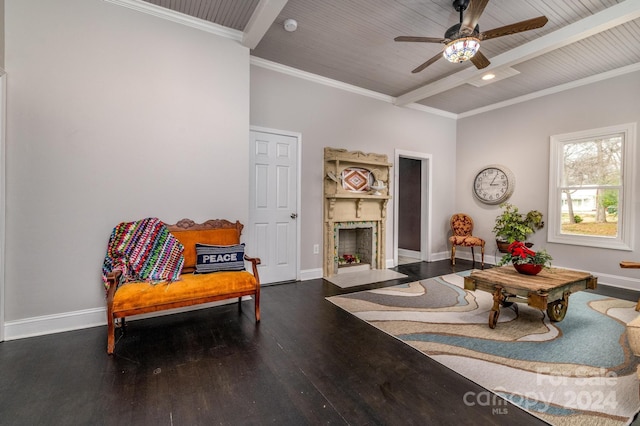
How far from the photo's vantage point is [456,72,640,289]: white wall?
13.0ft

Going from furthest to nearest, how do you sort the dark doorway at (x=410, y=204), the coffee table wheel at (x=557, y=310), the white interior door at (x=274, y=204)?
the dark doorway at (x=410, y=204) < the white interior door at (x=274, y=204) < the coffee table wheel at (x=557, y=310)

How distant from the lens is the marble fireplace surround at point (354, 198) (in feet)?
14.4

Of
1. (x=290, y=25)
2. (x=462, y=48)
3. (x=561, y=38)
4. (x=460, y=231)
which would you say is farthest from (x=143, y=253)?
(x=460, y=231)

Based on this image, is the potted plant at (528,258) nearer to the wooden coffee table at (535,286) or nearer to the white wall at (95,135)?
the wooden coffee table at (535,286)

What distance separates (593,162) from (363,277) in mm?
3858

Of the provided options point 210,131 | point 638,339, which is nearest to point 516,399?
point 638,339

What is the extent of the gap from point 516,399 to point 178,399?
6.41 feet

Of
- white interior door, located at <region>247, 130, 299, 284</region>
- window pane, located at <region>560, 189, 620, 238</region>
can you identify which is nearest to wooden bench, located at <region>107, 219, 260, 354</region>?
white interior door, located at <region>247, 130, 299, 284</region>

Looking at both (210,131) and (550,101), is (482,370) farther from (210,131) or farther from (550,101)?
(550,101)

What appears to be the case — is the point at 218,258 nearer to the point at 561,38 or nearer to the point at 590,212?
the point at 561,38

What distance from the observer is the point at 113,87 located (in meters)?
2.66

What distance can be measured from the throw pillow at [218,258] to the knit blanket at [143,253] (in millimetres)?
180

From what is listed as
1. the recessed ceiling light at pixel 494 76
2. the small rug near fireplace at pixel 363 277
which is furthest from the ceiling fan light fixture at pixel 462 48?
the small rug near fireplace at pixel 363 277

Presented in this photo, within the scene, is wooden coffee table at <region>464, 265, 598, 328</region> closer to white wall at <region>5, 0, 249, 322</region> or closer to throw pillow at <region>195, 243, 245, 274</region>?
throw pillow at <region>195, 243, 245, 274</region>
